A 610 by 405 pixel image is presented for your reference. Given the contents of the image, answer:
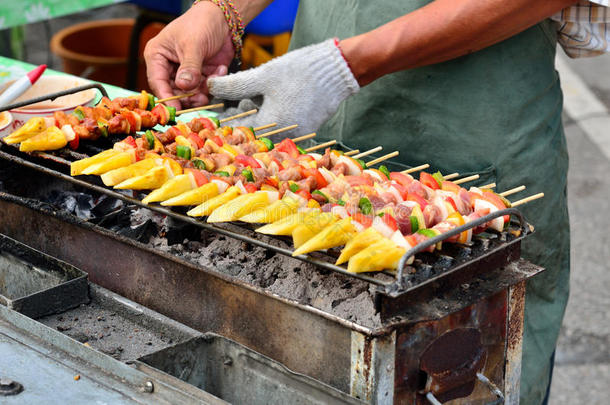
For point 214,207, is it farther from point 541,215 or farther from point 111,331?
point 541,215

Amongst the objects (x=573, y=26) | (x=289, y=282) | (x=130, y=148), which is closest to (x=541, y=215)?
(x=573, y=26)

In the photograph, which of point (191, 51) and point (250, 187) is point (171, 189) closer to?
point (250, 187)

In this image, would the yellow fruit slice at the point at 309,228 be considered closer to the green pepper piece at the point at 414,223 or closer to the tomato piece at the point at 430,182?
the green pepper piece at the point at 414,223

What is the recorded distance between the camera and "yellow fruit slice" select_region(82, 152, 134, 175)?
240 centimetres

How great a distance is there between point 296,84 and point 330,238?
1.02 m

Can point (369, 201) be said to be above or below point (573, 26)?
below

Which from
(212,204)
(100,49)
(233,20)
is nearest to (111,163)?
(212,204)

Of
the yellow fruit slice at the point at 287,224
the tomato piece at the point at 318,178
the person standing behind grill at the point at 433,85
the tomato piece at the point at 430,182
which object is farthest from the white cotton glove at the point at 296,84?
the yellow fruit slice at the point at 287,224

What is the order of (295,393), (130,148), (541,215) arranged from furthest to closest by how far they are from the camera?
(541,215), (130,148), (295,393)

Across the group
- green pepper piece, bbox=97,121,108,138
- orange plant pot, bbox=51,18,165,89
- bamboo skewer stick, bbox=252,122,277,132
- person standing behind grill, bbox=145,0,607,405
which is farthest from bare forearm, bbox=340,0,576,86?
orange plant pot, bbox=51,18,165,89

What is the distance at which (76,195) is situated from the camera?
2816 millimetres

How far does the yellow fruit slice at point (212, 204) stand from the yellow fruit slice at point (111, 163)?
1.24ft

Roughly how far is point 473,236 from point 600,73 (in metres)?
8.15

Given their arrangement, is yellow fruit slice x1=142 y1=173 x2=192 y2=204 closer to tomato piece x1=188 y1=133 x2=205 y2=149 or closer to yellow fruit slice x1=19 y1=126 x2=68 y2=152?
tomato piece x1=188 y1=133 x2=205 y2=149
